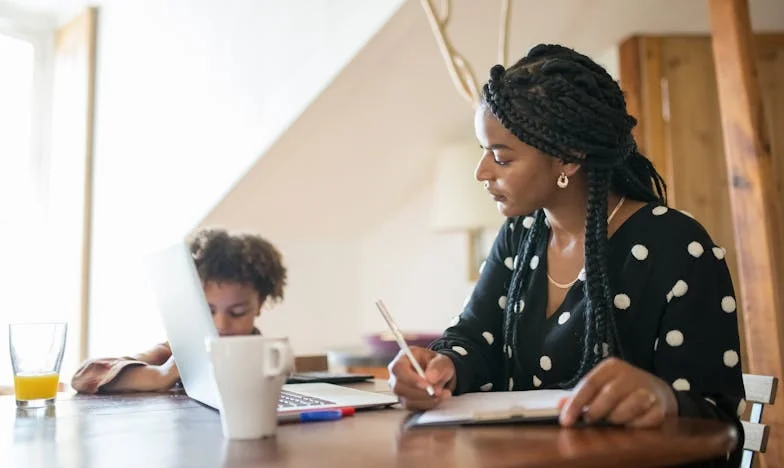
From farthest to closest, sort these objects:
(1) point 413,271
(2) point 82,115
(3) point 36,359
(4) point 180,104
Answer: (2) point 82,115 < (1) point 413,271 < (4) point 180,104 < (3) point 36,359

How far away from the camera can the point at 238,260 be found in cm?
163

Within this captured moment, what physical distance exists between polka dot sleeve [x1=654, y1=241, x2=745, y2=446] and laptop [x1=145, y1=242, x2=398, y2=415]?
14.4 inches

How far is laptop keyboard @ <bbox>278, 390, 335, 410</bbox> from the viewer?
97 cm

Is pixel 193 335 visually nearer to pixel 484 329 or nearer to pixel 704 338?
pixel 484 329

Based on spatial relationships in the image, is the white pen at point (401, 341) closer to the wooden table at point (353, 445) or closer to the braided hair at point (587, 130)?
the wooden table at point (353, 445)

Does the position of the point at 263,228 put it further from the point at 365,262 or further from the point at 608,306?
the point at 608,306

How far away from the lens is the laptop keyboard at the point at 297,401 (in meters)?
0.97

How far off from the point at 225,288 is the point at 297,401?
62cm

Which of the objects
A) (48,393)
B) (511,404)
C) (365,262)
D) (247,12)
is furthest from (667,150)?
(48,393)

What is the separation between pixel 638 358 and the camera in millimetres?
1075

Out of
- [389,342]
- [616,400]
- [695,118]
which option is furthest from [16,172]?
[616,400]

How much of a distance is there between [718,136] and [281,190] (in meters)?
1.51

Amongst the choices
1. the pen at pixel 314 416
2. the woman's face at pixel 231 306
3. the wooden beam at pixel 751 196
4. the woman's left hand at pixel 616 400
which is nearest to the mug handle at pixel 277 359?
the pen at pixel 314 416

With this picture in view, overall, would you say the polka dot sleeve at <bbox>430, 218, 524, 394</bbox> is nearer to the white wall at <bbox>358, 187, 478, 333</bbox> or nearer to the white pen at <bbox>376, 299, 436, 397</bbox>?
the white pen at <bbox>376, 299, 436, 397</bbox>
